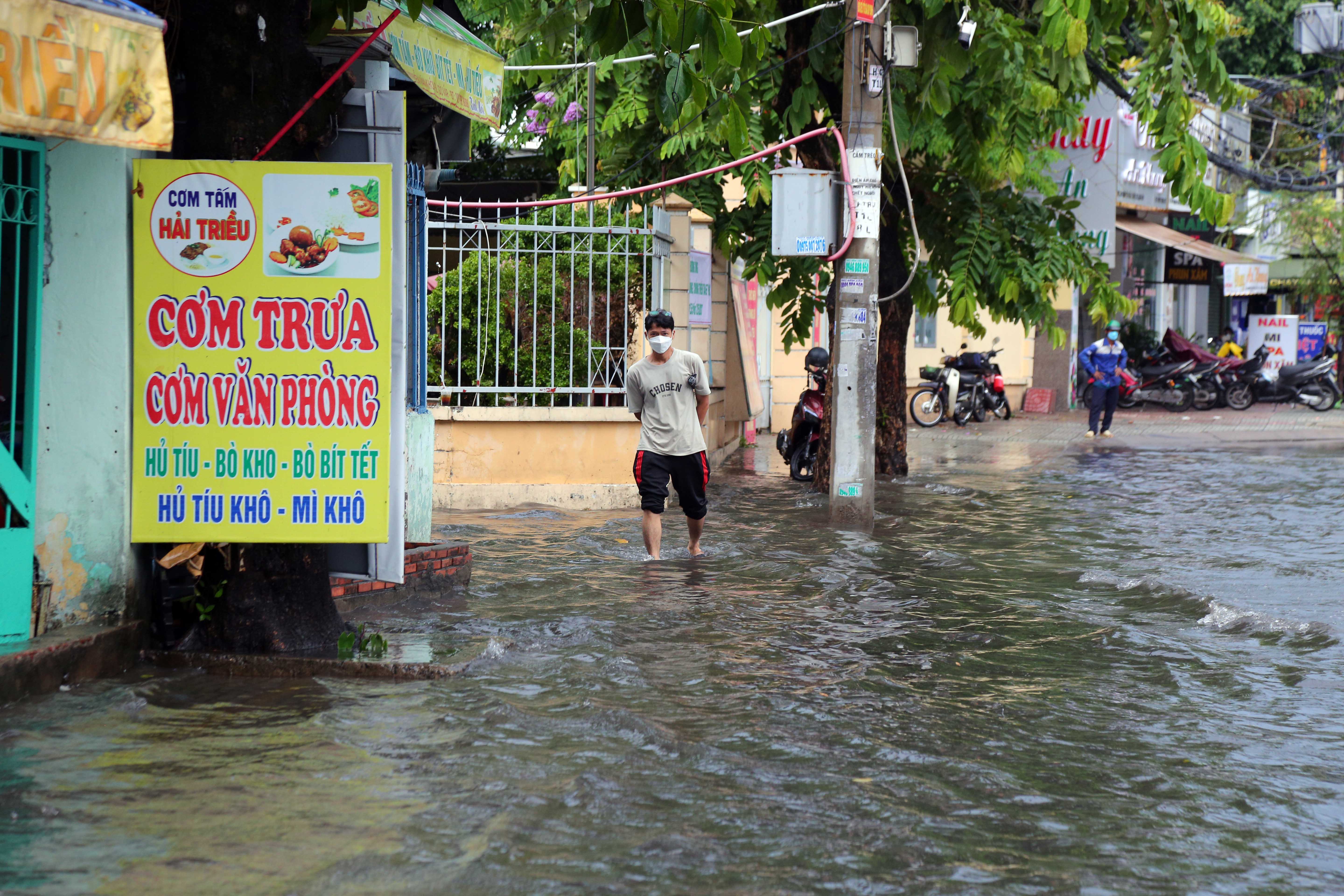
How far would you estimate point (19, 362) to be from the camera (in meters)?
5.55

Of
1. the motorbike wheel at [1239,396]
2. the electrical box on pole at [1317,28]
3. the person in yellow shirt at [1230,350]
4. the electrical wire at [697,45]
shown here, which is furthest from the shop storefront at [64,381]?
the electrical box on pole at [1317,28]

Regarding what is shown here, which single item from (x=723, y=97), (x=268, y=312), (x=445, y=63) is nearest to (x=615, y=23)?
(x=445, y=63)

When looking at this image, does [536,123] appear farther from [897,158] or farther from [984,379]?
[897,158]

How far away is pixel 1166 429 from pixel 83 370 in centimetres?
1982

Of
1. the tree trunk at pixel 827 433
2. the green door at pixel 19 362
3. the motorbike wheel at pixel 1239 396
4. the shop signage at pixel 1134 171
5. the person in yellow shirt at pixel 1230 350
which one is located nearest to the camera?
the green door at pixel 19 362

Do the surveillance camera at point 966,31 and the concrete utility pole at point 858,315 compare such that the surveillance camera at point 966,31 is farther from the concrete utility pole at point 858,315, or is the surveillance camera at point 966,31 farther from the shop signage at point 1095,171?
the shop signage at point 1095,171

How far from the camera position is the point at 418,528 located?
795cm

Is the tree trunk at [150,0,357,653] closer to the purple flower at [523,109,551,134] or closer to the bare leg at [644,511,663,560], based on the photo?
the bare leg at [644,511,663,560]

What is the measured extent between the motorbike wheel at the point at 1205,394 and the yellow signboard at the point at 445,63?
22.0 meters

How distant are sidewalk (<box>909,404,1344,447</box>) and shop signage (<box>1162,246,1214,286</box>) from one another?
14.4 feet

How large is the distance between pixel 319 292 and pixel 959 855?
330cm

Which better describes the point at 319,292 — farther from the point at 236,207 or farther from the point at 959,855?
the point at 959,855

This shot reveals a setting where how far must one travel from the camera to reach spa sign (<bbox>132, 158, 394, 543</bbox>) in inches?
218

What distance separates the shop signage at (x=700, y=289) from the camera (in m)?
13.4
